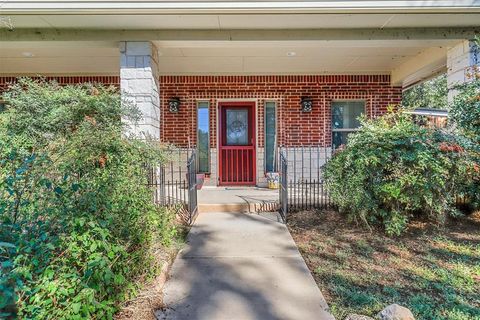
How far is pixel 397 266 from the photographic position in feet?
10.1

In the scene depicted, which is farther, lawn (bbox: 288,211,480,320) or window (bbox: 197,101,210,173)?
window (bbox: 197,101,210,173)

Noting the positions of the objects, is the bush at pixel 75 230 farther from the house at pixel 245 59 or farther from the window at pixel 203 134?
the window at pixel 203 134

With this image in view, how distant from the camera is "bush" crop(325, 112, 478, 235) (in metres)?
3.83

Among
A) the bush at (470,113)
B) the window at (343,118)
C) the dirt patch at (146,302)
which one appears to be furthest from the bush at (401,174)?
the window at (343,118)

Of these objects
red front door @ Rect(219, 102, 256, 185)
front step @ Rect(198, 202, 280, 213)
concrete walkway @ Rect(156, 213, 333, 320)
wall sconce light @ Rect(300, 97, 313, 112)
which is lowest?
concrete walkway @ Rect(156, 213, 333, 320)

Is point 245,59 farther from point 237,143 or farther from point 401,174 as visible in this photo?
point 401,174

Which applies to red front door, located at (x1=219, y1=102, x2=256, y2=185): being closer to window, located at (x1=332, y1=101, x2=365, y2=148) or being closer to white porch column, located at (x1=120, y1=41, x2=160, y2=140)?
window, located at (x1=332, y1=101, x2=365, y2=148)

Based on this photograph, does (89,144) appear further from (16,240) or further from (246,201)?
(246,201)

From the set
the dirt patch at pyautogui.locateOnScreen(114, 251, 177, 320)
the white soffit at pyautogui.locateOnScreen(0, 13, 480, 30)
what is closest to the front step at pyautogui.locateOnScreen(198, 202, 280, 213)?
the dirt patch at pyautogui.locateOnScreen(114, 251, 177, 320)

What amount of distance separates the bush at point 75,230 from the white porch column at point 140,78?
133 cm

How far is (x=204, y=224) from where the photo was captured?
4.51 metres

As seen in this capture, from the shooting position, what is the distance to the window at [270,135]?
7.76m

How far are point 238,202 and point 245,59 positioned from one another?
9.70 feet

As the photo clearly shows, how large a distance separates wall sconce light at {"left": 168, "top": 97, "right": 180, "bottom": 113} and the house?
3 centimetres
